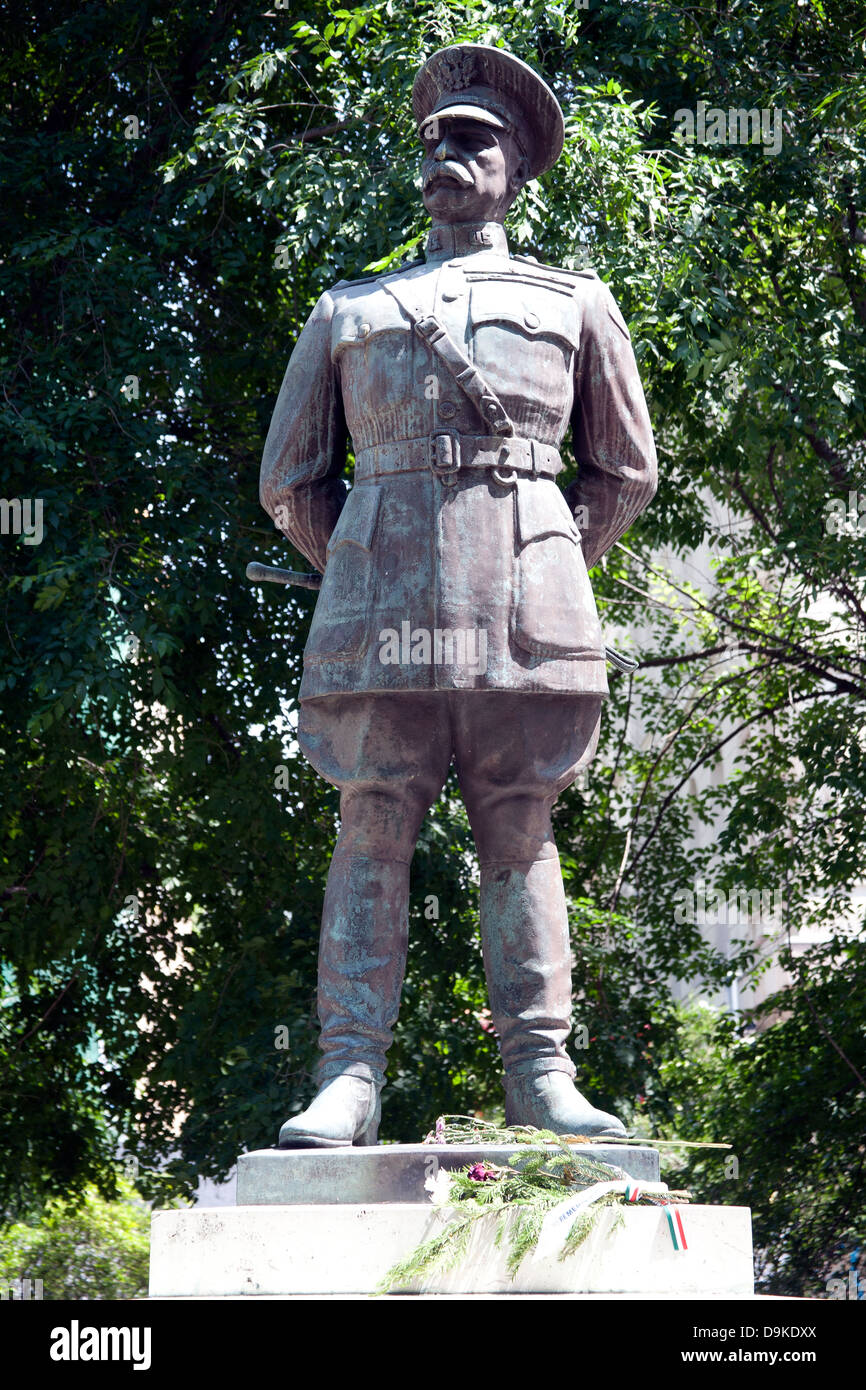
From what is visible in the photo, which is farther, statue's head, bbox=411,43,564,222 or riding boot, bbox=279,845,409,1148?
statue's head, bbox=411,43,564,222

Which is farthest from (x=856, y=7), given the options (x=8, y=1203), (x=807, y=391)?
(x=8, y=1203)

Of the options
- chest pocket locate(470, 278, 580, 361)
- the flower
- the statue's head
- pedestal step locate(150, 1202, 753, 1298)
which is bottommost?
pedestal step locate(150, 1202, 753, 1298)

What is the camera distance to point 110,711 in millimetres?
9641

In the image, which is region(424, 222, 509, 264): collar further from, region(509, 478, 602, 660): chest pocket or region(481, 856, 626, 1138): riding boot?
region(481, 856, 626, 1138): riding boot

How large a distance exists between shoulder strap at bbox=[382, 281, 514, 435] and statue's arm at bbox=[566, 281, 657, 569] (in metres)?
0.39

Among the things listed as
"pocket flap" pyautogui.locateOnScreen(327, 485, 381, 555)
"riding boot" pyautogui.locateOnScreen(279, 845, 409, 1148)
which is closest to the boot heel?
"riding boot" pyautogui.locateOnScreen(279, 845, 409, 1148)

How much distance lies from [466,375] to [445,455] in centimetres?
21

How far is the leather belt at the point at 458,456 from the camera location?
4.68m

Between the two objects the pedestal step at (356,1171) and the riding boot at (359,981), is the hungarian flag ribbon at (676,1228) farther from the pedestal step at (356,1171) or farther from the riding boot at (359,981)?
the riding boot at (359,981)

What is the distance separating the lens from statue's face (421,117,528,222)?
491 cm

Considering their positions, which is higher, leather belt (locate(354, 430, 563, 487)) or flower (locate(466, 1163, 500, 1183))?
leather belt (locate(354, 430, 563, 487))

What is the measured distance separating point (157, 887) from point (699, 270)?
5.32 meters

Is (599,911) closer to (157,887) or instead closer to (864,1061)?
(864,1061)

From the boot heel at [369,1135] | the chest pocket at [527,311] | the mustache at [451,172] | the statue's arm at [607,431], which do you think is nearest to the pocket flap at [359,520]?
the chest pocket at [527,311]
